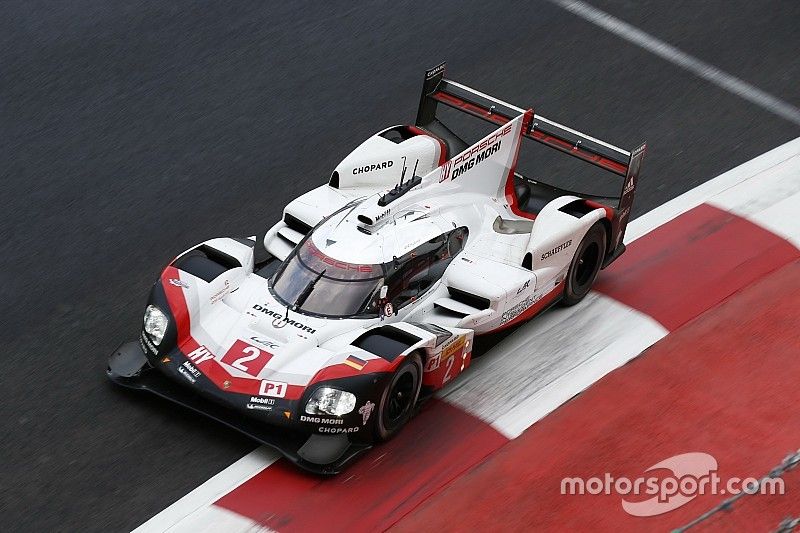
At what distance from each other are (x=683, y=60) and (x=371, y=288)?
6.79 m

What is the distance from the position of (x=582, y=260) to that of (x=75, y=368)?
4178mm

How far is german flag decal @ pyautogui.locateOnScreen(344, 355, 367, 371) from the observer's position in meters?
8.91

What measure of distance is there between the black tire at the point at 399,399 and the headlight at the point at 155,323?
1643 mm

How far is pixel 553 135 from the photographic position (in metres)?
11.5

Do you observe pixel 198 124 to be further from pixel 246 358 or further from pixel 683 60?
pixel 683 60

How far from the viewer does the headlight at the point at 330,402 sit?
8789mm

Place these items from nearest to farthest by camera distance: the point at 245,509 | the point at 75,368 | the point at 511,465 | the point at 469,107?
1. the point at 245,509
2. the point at 511,465
3. the point at 75,368
4. the point at 469,107

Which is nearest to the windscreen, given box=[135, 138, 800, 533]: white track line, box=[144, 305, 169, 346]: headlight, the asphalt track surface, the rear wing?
box=[144, 305, 169, 346]: headlight

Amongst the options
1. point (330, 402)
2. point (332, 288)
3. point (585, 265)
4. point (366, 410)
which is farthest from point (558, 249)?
point (330, 402)

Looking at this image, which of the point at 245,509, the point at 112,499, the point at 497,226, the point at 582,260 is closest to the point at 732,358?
the point at 582,260

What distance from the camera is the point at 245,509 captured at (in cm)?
874

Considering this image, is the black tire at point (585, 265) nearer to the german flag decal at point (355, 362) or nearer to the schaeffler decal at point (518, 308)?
the schaeffler decal at point (518, 308)

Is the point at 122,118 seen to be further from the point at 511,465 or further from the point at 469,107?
the point at 511,465

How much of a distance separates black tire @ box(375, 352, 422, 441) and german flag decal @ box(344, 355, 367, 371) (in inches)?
8.5
